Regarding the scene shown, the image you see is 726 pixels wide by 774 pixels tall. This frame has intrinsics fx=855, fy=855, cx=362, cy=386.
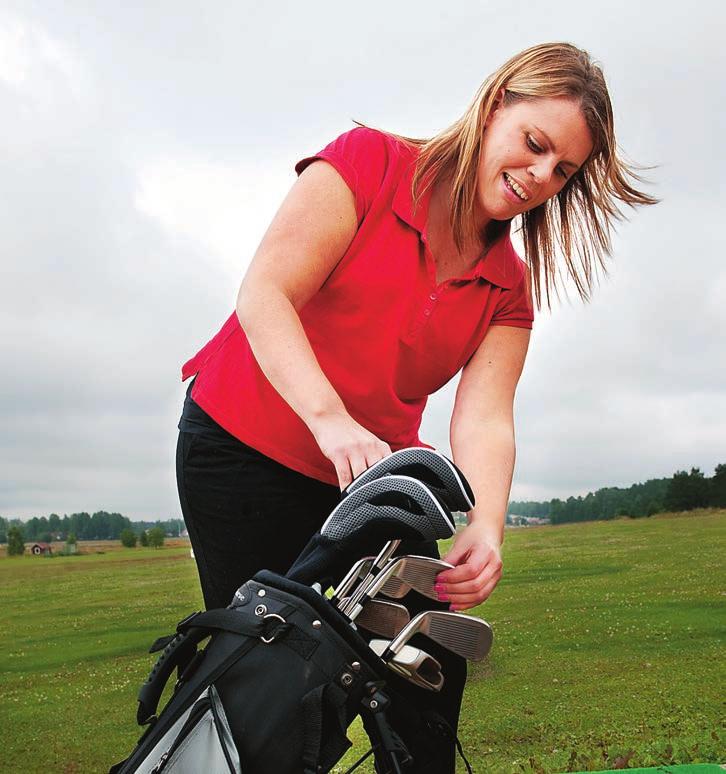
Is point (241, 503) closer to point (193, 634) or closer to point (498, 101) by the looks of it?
point (193, 634)

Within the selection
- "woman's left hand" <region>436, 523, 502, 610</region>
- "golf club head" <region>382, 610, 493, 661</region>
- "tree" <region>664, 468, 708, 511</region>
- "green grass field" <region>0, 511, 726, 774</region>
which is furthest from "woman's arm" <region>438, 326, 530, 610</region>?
"tree" <region>664, 468, 708, 511</region>

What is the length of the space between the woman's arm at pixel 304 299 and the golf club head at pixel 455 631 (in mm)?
188

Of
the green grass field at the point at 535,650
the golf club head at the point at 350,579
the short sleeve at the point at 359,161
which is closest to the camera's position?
the golf club head at the point at 350,579

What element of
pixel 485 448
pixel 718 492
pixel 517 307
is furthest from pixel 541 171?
pixel 718 492

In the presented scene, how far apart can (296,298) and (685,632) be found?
3514mm

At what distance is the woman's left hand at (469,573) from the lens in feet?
3.77

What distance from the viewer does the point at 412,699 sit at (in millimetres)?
1130

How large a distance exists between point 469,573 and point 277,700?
35 centimetres

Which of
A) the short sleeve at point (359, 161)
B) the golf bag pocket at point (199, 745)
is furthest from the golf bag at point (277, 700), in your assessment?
the short sleeve at point (359, 161)

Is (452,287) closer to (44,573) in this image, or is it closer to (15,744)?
(15,744)

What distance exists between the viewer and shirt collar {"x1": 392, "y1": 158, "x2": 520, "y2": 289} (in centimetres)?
130

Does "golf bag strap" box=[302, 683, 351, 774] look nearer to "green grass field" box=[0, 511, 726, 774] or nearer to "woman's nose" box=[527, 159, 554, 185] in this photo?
"woman's nose" box=[527, 159, 554, 185]

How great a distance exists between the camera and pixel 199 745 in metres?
0.92

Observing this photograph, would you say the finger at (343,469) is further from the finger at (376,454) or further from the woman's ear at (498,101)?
the woman's ear at (498,101)
